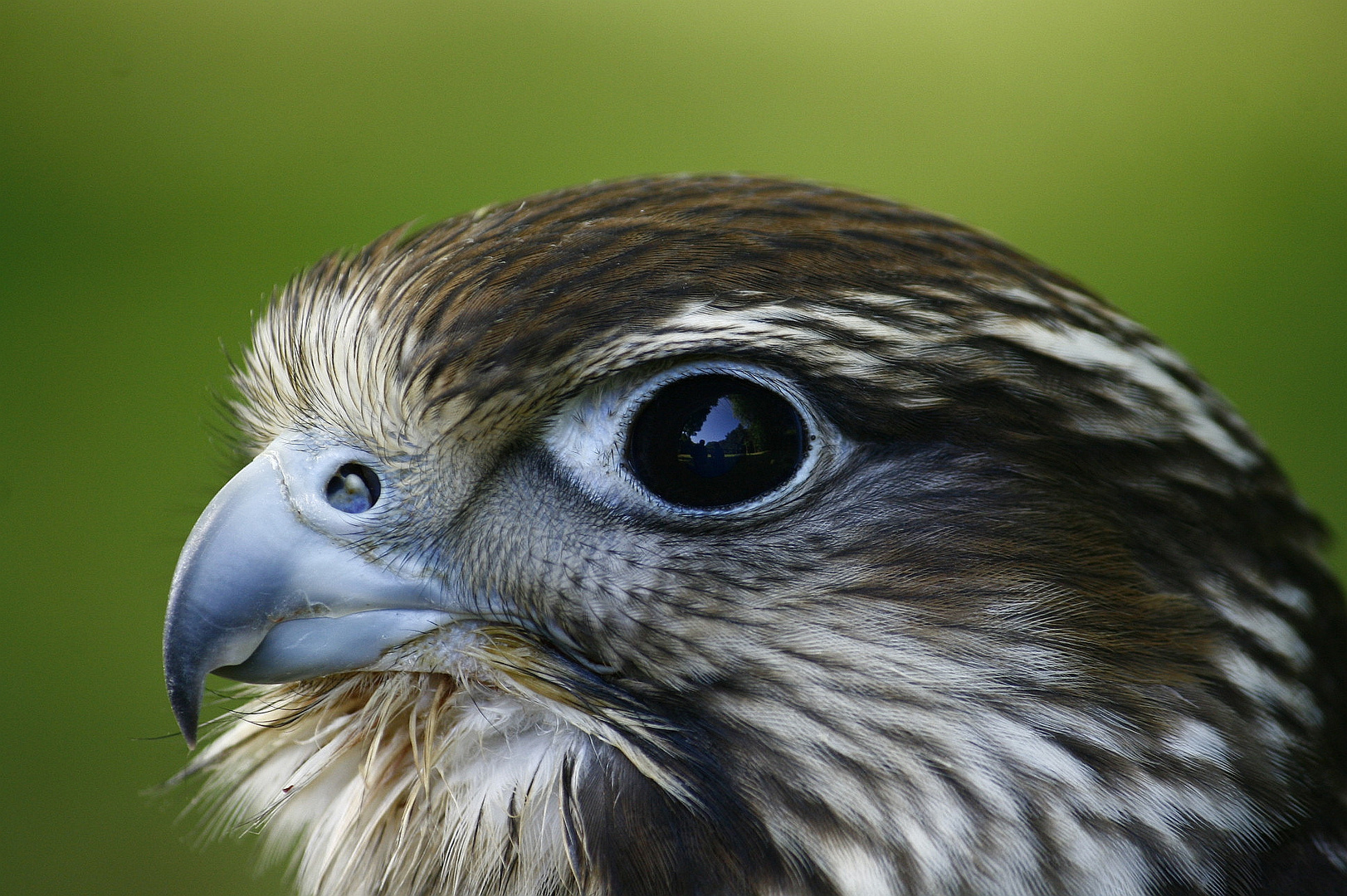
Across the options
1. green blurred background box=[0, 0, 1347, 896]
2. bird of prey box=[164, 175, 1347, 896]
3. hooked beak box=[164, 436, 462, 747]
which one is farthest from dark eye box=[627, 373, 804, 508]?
green blurred background box=[0, 0, 1347, 896]

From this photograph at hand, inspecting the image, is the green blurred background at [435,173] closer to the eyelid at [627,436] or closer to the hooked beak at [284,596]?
the hooked beak at [284,596]

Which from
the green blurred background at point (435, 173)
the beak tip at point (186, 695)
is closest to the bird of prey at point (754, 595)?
the beak tip at point (186, 695)

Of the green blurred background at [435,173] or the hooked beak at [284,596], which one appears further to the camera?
the green blurred background at [435,173]

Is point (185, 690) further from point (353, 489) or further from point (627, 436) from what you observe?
point (627, 436)

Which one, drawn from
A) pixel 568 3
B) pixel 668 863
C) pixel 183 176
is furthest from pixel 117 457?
pixel 668 863

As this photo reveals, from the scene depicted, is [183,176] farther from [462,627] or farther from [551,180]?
[462,627]
